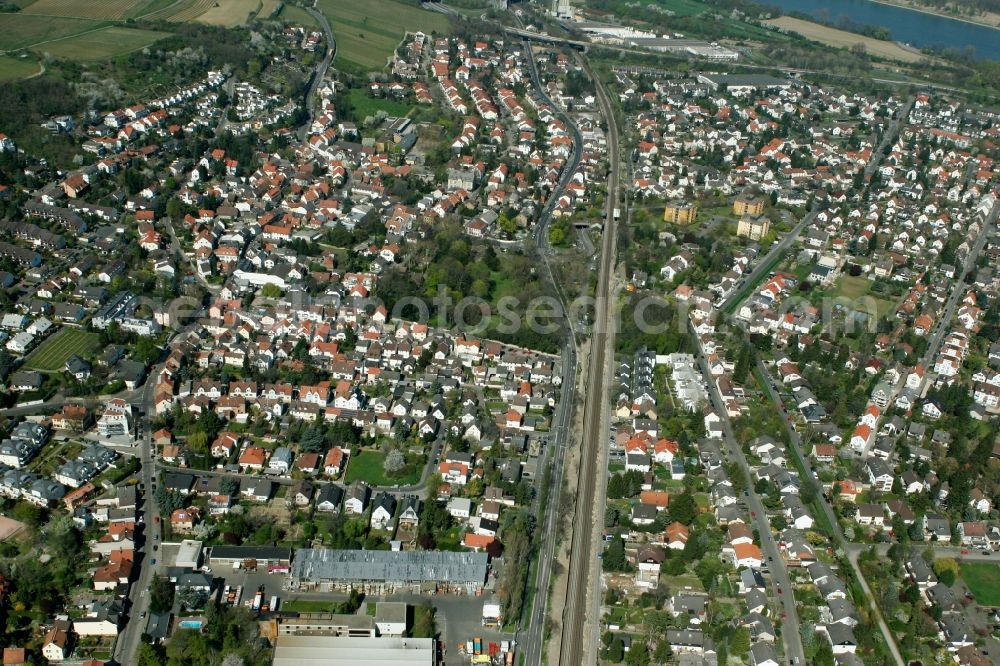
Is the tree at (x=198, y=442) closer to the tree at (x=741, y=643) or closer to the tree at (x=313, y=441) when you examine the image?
the tree at (x=313, y=441)

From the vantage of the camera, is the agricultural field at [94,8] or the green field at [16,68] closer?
the green field at [16,68]

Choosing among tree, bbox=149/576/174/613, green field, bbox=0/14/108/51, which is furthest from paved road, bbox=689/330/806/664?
green field, bbox=0/14/108/51

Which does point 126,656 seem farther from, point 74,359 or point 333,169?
point 333,169

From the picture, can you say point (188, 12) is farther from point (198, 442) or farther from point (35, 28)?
point (198, 442)

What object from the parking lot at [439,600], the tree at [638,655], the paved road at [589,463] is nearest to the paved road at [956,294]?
the paved road at [589,463]

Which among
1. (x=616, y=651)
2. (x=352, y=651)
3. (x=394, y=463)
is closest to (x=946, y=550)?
(x=616, y=651)

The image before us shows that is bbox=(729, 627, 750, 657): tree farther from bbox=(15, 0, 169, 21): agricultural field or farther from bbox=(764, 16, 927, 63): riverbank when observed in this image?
bbox=(764, 16, 927, 63): riverbank
